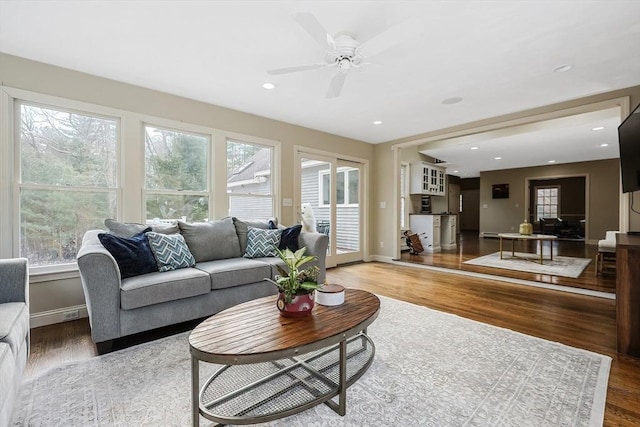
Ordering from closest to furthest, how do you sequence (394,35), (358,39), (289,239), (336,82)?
(394,35), (358,39), (336,82), (289,239)

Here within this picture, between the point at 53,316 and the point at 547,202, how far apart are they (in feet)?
44.7

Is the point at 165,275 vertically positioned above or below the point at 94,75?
below

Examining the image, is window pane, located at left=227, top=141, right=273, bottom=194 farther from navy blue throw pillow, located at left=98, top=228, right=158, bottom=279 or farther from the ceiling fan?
the ceiling fan

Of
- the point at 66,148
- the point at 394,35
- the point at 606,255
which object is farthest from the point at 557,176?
the point at 66,148

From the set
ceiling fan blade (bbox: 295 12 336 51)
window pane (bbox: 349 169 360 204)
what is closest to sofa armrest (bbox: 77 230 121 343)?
ceiling fan blade (bbox: 295 12 336 51)

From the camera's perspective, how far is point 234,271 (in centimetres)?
281

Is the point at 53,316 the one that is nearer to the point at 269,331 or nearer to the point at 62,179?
the point at 62,179

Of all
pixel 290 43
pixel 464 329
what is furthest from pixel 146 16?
pixel 464 329

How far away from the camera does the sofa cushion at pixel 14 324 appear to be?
1.39m

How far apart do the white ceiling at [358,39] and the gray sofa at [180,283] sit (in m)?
1.64

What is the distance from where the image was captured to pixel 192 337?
1422 mm

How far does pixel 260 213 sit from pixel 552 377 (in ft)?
12.0

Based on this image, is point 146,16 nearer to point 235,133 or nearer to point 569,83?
point 235,133

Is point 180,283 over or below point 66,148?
below
